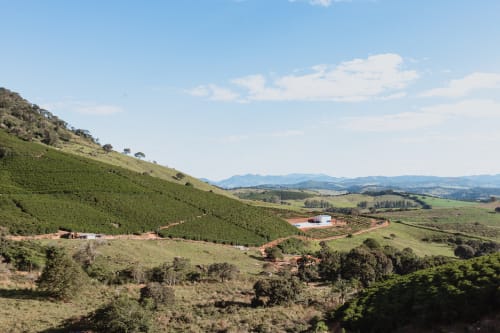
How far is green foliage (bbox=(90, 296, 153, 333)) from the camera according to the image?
22234 mm

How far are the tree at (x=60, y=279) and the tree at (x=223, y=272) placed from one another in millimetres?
17518

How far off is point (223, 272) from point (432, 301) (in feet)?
92.0

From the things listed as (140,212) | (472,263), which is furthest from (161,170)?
(472,263)

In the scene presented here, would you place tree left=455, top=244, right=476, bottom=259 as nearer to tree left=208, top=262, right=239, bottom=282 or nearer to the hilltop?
tree left=208, top=262, right=239, bottom=282

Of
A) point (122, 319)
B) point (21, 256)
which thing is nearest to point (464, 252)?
point (122, 319)

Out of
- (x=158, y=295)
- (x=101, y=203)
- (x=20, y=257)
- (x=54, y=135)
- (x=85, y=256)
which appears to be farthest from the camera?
(x=54, y=135)

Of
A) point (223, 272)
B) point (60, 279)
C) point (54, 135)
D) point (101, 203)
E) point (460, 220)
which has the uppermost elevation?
point (54, 135)

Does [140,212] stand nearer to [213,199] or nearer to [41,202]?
[41,202]

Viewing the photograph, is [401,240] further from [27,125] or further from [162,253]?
[27,125]

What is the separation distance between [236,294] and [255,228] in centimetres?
4462

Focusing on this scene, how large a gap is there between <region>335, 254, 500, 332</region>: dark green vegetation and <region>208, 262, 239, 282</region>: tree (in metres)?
20.9

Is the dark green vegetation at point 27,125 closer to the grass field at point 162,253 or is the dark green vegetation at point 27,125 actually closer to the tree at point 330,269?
the grass field at point 162,253

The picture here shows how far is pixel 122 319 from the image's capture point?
73.7ft

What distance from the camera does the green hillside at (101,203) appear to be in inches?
2451
